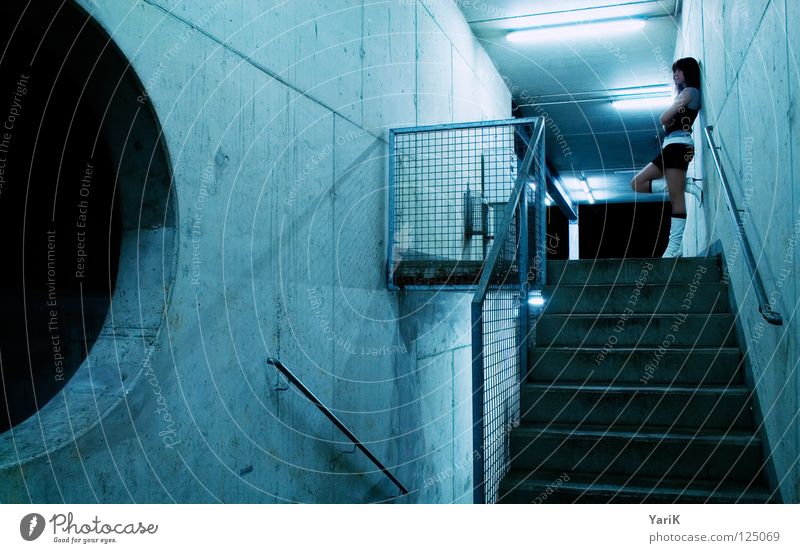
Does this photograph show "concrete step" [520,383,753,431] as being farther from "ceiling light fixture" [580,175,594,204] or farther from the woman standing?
"ceiling light fixture" [580,175,594,204]

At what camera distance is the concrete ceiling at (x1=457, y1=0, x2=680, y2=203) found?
5.86 m

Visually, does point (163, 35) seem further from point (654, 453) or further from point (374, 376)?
point (654, 453)

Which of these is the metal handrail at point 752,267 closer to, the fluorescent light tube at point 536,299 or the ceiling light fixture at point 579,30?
the fluorescent light tube at point 536,299

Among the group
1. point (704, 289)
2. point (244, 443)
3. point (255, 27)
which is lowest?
point (244, 443)

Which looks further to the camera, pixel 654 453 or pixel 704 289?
pixel 704 289

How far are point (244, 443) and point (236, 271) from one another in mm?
669

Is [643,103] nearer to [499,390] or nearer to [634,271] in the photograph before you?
[634,271]

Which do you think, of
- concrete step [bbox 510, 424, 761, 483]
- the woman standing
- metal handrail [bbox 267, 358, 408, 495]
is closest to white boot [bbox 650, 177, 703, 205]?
the woman standing

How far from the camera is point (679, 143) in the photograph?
173 inches

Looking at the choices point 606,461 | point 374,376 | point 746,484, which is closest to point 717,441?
point 746,484

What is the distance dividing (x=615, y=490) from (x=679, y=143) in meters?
2.46

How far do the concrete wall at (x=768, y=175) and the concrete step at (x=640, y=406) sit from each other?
8.8 inches
